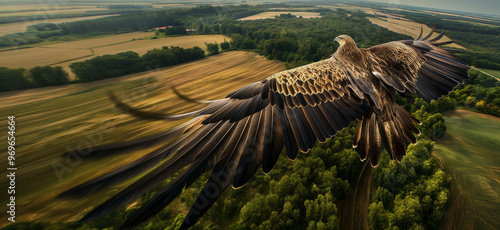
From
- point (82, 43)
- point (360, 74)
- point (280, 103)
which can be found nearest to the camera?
point (280, 103)

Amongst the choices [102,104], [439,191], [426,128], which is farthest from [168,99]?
[426,128]

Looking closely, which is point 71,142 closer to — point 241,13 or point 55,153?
point 55,153

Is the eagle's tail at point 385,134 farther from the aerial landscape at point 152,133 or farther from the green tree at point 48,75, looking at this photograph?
the green tree at point 48,75

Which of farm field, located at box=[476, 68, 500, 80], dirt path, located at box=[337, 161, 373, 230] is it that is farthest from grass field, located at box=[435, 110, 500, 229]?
farm field, located at box=[476, 68, 500, 80]

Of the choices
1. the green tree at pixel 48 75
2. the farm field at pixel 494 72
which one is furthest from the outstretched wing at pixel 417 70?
the farm field at pixel 494 72

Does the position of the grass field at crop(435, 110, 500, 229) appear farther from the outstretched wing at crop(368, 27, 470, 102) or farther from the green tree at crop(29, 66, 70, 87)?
the green tree at crop(29, 66, 70, 87)

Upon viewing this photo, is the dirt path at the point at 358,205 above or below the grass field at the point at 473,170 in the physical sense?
below
